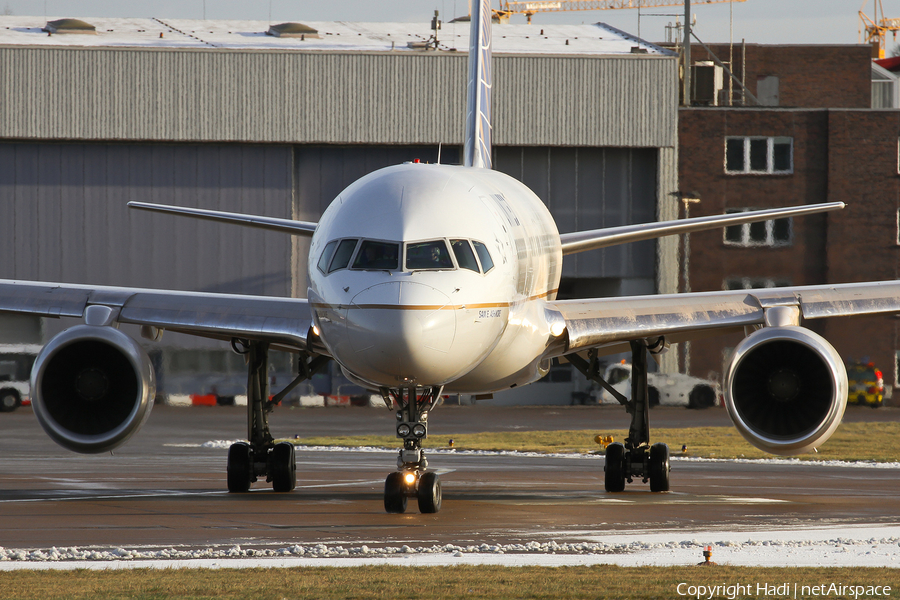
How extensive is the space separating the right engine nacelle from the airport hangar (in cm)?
3055

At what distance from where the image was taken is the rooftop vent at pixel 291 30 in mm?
48094

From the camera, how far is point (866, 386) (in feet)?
152

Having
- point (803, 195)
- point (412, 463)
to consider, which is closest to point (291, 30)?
point (803, 195)

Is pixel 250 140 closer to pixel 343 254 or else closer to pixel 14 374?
pixel 14 374

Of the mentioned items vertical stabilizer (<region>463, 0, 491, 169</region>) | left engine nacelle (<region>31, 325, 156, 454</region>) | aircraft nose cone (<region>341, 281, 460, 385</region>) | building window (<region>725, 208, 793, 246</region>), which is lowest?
left engine nacelle (<region>31, 325, 156, 454</region>)

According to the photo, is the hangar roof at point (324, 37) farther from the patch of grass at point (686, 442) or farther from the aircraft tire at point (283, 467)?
the aircraft tire at point (283, 467)

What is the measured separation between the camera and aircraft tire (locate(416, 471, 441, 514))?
1398 centimetres

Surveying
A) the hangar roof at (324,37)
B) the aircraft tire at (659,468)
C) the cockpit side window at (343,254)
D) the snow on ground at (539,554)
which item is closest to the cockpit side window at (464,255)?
the cockpit side window at (343,254)

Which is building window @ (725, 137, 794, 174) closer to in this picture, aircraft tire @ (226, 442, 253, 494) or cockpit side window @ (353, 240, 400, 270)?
aircraft tire @ (226, 442, 253, 494)

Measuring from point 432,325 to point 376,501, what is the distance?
4924 millimetres

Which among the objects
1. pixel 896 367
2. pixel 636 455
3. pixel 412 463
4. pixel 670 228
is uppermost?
pixel 670 228

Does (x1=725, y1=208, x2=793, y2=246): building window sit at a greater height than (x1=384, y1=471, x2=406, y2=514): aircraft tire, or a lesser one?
greater

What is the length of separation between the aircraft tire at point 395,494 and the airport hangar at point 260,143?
1238 inches

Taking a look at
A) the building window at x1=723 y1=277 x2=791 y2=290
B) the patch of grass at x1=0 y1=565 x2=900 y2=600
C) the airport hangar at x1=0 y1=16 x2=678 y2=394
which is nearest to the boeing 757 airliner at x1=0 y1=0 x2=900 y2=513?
the patch of grass at x1=0 y1=565 x2=900 y2=600
